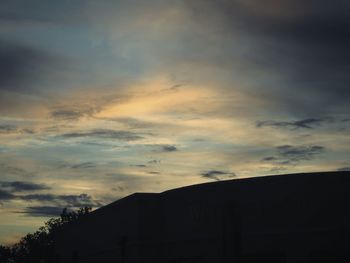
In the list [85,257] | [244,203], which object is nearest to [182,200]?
[244,203]

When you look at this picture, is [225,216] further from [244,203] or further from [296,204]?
[296,204]

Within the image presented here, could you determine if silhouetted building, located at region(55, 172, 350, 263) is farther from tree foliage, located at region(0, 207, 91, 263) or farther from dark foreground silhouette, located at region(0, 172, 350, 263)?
tree foliage, located at region(0, 207, 91, 263)

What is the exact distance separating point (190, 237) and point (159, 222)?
9.53 ft

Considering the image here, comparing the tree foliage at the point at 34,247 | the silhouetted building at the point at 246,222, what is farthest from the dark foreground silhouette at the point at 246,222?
the tree foliage at the point at 34,247

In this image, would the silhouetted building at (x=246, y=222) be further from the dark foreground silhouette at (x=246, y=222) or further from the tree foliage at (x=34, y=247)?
the tree foliage at (x=34, y=247)

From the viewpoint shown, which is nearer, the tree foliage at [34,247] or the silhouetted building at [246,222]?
the silhouetted building at [246,222]

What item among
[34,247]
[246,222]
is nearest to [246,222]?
[246,222]

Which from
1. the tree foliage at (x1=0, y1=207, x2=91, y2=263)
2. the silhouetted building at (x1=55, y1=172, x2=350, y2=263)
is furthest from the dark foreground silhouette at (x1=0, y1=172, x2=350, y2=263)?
the tree foliage at (x1=0, y1=207, x2=91, y2=263)

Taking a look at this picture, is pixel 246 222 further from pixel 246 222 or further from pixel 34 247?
pixel 34 247

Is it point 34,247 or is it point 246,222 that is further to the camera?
point 34,247

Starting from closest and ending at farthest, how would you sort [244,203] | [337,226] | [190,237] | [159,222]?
[337,226] → [244,203] → [190,237] → [159,222]

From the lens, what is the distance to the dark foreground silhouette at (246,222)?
82.8 feet

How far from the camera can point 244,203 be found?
26828 millimetres

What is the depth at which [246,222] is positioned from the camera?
A: 26.6m
